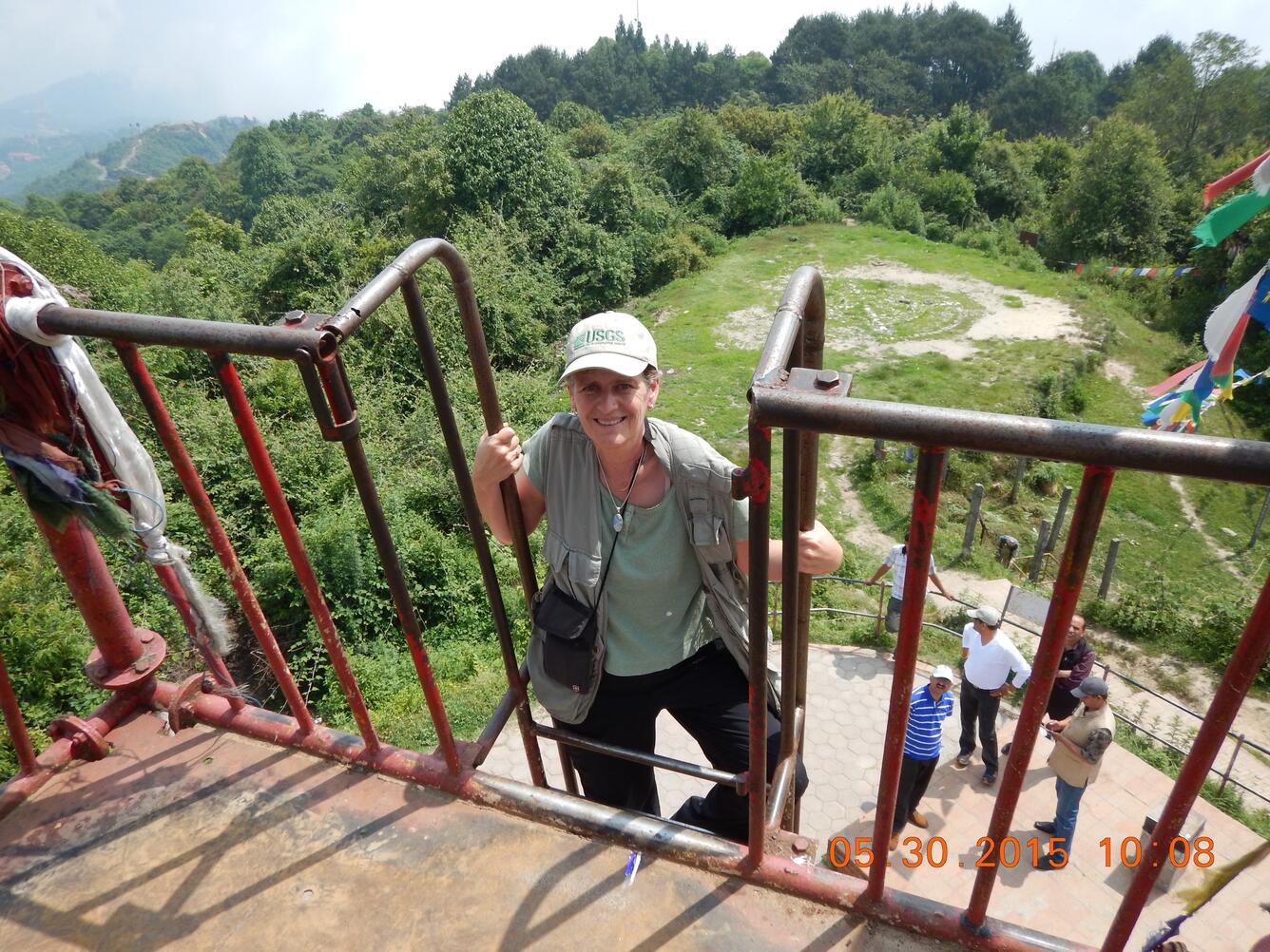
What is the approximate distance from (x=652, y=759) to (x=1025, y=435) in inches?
56.5

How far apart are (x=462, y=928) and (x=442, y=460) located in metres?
11.2

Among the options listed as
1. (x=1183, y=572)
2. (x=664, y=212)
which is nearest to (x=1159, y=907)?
(x=1183, y=572)

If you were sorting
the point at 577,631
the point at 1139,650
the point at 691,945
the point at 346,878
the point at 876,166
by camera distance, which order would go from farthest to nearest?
the point at 876,166
the point at 1139,650
the point at 577,631
the point at 346,878
the point at 691,945

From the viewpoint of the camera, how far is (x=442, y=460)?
12.4 metres

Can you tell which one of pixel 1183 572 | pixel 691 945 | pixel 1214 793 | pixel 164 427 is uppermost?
pixel 164 427

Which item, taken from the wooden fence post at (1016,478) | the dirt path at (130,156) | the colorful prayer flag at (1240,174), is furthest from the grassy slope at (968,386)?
the dirt path at (130,156)

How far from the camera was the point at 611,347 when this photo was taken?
79.3 inches

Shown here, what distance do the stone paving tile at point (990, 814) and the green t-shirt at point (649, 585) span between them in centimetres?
382

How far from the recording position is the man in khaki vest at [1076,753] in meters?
4.64

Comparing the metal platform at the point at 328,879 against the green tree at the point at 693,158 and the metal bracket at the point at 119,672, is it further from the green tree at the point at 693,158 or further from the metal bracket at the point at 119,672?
the green tree at the point at 693,158

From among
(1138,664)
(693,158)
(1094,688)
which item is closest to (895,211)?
(693,158)

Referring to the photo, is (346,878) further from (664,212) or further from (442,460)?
(664,212)

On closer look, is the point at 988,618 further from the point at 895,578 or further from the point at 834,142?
the point at 834,142

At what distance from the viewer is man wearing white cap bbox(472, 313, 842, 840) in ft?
6.61
